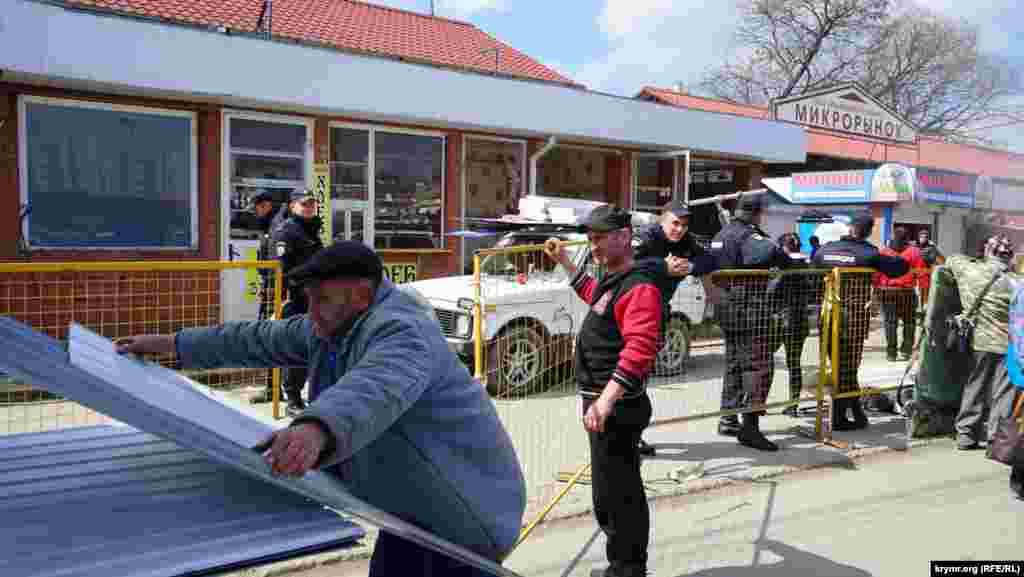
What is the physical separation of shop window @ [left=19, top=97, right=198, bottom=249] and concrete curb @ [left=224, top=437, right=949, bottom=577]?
7634mm

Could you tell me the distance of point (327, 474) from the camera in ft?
6.42

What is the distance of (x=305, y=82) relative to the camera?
35.8 ft

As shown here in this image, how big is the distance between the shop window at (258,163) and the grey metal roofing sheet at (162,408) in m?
9.58

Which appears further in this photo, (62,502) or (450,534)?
(450,534)

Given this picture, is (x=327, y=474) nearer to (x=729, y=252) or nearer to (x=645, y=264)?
(x=645, y=264)

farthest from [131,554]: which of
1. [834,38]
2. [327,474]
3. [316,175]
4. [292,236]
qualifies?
[834,38]

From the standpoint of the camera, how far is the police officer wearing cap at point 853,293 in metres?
6.89

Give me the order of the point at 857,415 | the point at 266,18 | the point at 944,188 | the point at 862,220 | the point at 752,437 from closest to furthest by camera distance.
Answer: the point at 752,437
the point at 862,220
the point at 857,415
the point at 266,18
the point at 944,188

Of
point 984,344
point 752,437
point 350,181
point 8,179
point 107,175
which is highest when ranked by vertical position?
point 350,181

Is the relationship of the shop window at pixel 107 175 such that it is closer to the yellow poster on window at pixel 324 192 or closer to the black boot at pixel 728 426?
the yellow poster on window at pixel 324 192

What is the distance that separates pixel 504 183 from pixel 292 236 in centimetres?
829

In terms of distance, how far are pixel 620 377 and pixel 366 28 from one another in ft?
47.2

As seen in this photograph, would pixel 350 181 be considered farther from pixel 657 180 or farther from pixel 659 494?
pixel 659 494

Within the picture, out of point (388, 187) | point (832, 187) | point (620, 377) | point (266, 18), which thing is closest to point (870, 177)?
point (832, 187)
